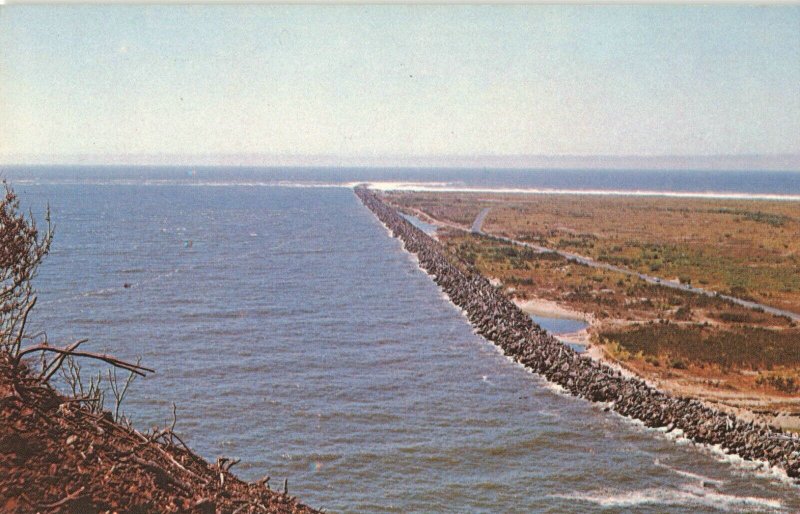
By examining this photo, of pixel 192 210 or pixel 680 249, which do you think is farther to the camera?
pixel 192 210

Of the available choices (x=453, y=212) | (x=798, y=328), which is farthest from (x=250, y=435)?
(x=453, y=212)

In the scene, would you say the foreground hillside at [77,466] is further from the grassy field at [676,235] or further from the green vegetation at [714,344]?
the grassy field at [676,235]

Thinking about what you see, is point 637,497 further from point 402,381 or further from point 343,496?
point 402,381

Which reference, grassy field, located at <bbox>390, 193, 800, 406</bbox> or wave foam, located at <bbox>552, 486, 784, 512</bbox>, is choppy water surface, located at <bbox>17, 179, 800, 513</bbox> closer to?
wave foam, located at <bbox>552, 486, 784, 512</bbox>

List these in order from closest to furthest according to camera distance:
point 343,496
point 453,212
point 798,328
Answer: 1. point 343,496
2. point 798,328
3. point 453,212

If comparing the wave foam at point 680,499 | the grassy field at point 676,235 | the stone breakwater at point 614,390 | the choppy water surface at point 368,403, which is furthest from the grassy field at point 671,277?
the wave foam at point 680,499

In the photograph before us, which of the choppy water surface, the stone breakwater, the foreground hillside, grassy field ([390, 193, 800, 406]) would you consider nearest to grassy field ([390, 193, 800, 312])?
grassy field ([390, 193, 800, 406])
